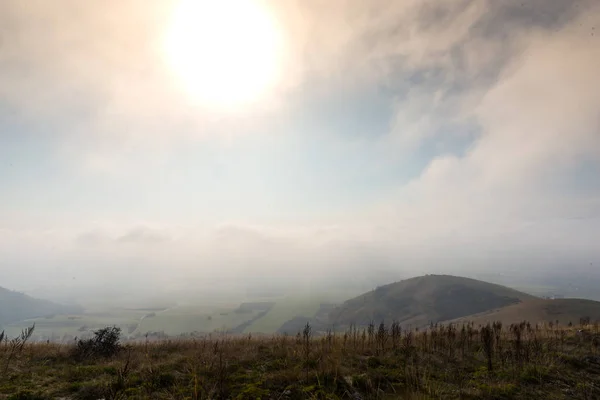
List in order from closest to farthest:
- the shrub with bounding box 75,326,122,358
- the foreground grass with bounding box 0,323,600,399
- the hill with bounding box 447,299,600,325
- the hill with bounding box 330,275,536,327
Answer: the foreground grass with bounding box 0,323,600,399
the shrub with bounding box 75,326,122,358
the hill with bounding box 447,299,600,325
the hill with bounding box 330,275,536,327

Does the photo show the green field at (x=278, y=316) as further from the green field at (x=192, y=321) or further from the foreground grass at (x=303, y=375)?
the foreground grass at (x=303, y=375)

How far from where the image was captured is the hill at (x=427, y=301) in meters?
127

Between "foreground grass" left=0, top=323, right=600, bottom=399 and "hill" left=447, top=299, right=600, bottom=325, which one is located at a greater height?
"foreground grass" left=0, top=323, right=600, bottom=399

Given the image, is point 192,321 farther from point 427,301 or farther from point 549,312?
point 549,312

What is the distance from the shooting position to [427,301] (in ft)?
455

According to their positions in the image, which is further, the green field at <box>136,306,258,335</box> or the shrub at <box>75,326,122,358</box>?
the green field at <box>136,306,258,335</box>

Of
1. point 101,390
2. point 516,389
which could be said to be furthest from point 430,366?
point 101,390

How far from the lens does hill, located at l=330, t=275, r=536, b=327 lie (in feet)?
416

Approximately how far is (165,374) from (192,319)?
172263 mm

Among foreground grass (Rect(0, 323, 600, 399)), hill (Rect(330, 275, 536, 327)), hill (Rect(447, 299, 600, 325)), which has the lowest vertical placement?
hill (Rect(330, 275, 536, 327))

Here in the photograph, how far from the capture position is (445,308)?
426 ft

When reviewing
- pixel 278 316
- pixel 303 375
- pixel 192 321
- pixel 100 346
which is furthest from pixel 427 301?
pixel 303 375

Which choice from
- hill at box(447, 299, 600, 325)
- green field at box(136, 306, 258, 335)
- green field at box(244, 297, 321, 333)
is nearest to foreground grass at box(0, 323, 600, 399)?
hill at box(447, 299, 600, 325)

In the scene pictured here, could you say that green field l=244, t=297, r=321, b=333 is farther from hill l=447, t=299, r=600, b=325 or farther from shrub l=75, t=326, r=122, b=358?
shrub l=75, t=326, r=122, b=358
